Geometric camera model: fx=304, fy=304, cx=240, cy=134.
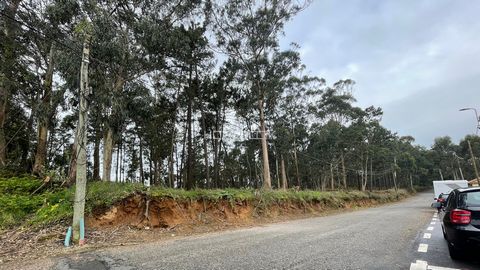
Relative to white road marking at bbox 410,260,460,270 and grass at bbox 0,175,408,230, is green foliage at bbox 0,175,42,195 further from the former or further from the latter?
white road marking at bbox 410,260,460,270

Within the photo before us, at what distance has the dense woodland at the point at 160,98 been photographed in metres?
11.7

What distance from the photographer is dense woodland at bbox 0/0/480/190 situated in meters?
11.7

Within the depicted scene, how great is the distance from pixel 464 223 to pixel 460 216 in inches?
5.9

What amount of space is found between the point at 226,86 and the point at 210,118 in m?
4.32

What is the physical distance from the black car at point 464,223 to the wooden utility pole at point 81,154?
29.1 ft

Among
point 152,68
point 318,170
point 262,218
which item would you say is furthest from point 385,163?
point 152,68

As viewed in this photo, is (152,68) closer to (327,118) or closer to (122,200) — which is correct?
(122,200)

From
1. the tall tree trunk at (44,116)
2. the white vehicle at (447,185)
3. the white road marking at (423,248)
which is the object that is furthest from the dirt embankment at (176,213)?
the white vehicle at (447,185)

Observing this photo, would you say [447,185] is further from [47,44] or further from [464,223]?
[47,44]

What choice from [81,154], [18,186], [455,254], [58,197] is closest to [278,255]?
[455,254]

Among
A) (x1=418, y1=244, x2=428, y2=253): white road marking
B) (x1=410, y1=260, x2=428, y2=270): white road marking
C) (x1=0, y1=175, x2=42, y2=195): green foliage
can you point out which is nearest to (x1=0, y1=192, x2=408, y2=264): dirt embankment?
(x1=0, y1=175, x2=42, y2=195): green foliage

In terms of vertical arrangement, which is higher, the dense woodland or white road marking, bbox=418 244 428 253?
the dense woodland

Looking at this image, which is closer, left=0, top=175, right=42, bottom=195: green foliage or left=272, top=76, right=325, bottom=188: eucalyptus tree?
left=0, top=175, right=42, bottom=195: green foliage

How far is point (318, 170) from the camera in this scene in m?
49.0
